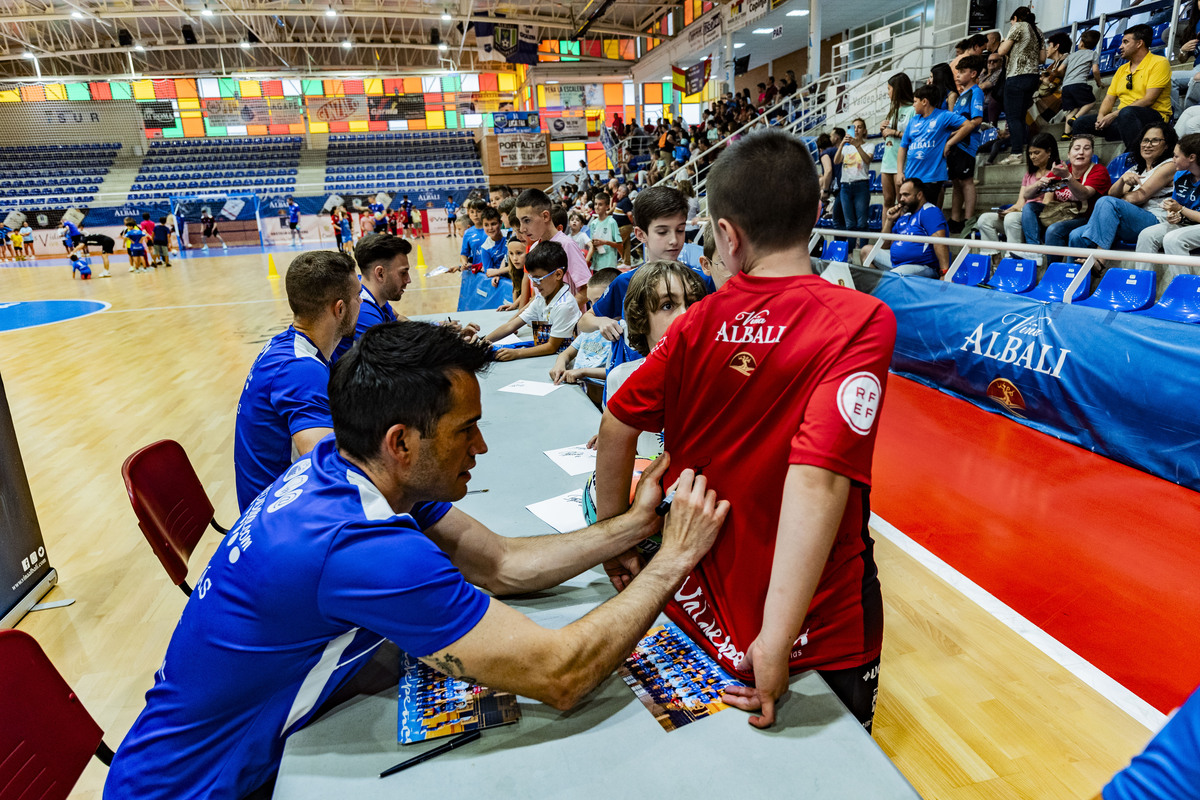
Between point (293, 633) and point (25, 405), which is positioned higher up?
point (293, 633)

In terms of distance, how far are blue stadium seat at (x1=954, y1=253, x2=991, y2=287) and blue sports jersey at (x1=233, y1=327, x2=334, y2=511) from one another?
5.34 metres

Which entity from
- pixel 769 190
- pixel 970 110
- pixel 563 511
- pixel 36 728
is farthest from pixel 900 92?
pixel 36 728

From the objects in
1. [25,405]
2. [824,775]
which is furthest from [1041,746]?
[25,405]

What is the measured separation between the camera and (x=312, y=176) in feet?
103

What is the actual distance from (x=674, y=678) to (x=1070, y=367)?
13.3 feet

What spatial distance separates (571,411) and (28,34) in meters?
36.1

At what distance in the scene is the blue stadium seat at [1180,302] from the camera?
13.3ft

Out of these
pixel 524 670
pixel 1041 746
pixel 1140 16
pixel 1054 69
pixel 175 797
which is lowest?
pixel 1041 746

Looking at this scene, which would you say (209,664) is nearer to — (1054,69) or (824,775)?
(824,775)

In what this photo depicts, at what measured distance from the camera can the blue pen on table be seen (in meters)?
1.13

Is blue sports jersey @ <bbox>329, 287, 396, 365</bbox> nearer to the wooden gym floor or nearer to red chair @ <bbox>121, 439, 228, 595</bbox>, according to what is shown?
red chair @ <bbox>121, 439, 228, 595</bbox>

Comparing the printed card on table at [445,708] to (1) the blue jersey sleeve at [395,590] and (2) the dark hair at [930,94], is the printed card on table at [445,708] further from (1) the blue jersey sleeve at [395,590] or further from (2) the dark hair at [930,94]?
(2) the dark hair at [930,94]

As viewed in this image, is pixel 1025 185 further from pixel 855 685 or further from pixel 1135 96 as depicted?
pixel 855 685

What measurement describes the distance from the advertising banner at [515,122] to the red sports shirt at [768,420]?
28778 millimetres
